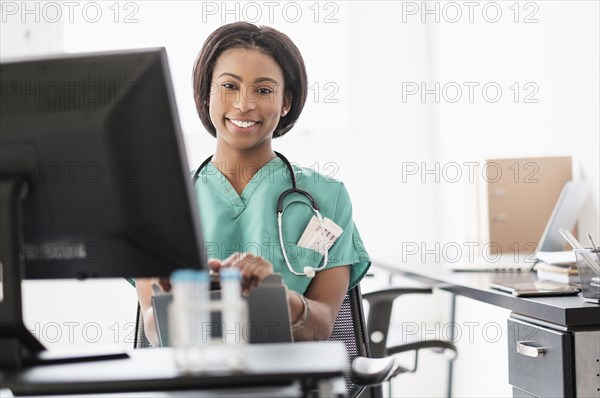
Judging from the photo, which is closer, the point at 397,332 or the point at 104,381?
the point at 104,381

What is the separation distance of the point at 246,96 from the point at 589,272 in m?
0.74

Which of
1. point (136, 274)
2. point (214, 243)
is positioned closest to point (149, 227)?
point (136, 274)

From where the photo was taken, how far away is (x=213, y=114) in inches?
61.1

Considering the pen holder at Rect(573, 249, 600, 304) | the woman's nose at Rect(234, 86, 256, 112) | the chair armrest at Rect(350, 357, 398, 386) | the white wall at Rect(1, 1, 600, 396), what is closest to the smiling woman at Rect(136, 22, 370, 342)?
the woman's nose at Rect(234, 86, 256, 112)

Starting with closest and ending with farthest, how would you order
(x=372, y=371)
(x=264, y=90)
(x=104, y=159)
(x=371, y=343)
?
(x=104, y=159), (x=372, y=371), (x=264, y=90), (x=371, y=343)

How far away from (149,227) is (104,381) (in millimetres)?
213

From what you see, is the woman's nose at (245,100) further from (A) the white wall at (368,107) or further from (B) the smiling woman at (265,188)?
(A) the white wall at (368,107)

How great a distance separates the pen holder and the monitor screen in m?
0.80

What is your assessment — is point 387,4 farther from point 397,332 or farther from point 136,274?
point 136,274

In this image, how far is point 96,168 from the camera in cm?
95

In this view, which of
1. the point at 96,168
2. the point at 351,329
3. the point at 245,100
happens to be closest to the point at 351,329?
the point at 351,329

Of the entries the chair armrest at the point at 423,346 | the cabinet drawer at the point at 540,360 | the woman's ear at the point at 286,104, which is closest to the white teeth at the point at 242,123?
the woman's ear at the point at 286,104

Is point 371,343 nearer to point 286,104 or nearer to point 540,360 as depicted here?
point 540,360

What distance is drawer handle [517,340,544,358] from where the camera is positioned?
55.6 inches
